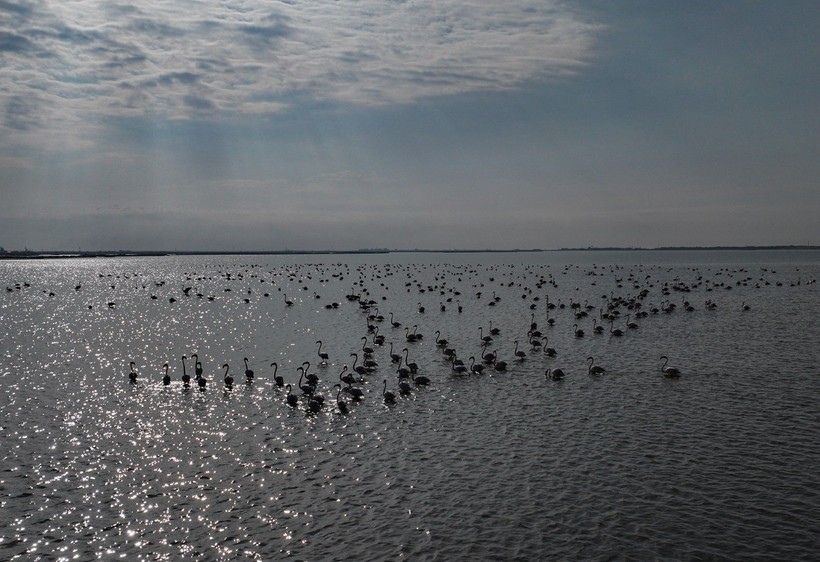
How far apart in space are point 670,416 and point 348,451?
47.4 feet

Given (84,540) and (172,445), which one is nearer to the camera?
(84,540)

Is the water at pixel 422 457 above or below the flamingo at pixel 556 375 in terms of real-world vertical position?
below

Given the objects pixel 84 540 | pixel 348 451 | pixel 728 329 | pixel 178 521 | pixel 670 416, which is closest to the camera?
pixel 84 540

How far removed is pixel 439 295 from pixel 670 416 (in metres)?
63.1

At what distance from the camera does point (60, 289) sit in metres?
104

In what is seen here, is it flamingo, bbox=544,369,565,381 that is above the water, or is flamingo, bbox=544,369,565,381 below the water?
above

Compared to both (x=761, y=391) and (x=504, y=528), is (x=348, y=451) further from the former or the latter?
(x=761, y=391)

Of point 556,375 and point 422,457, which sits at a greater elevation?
point 556,375

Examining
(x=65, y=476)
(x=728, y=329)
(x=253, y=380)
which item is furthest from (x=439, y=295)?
(x=65, y=476)

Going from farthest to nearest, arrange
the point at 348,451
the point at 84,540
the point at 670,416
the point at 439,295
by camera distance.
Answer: the point at 439,295 → the point at 670,416 → the point at 348,451 → the point at 84,540

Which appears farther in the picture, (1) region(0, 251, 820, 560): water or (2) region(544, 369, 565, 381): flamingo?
(2) region(544, 369, 565, 381): flamingo

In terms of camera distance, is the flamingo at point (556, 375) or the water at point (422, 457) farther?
the flamingo at point (556, 375)

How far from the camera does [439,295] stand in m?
88.6

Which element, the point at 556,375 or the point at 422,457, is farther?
the point at 556,375
